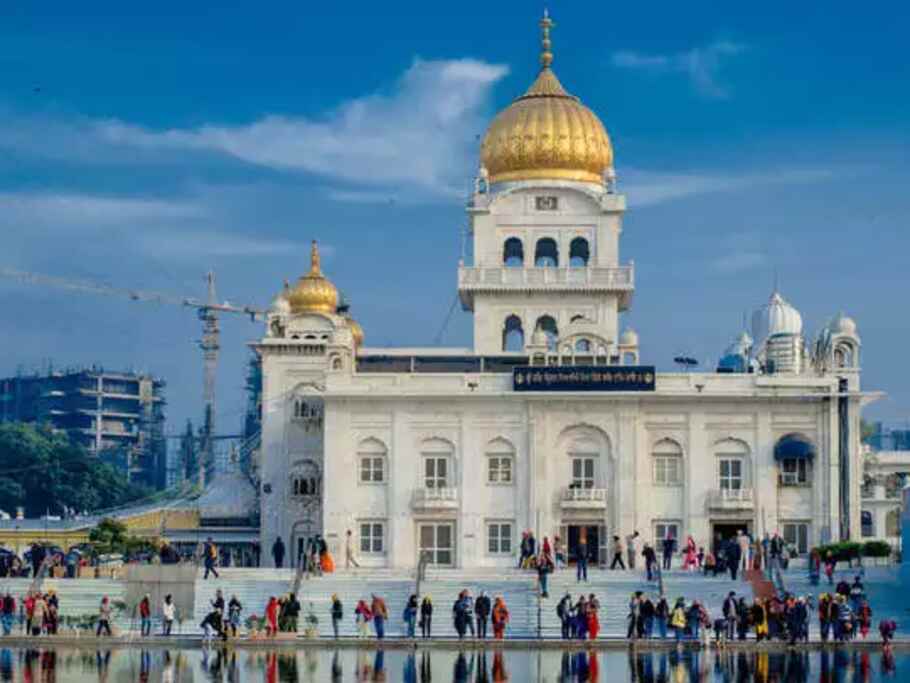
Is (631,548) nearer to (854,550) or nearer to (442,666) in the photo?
(854,550)

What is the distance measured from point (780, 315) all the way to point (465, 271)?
49.4 feet

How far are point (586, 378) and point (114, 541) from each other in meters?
23.1

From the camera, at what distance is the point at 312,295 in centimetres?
8294

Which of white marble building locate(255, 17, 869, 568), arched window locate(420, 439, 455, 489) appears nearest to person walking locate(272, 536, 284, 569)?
white marble building locate(255, 17, 869, 568)

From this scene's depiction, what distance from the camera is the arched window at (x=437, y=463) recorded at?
73.4 meters

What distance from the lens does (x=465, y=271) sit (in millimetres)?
83875

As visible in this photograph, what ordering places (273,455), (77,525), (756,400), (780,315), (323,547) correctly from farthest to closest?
(77,525)
(780,315)
(273,455)
(756,400)
(323,547)

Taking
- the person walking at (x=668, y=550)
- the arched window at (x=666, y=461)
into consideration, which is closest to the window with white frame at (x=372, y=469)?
the arched window at (x=666, y=461)

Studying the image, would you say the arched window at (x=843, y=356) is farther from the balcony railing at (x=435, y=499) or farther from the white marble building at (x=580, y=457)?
the balcony railing at (x=435, y=499)

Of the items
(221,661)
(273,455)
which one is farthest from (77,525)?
(221,661)

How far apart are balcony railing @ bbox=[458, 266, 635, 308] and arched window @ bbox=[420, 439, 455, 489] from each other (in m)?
11.5

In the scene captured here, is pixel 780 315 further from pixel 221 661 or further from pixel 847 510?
pixel 221 661

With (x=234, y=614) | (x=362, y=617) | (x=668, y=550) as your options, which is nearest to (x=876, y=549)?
(x=668, y=550)

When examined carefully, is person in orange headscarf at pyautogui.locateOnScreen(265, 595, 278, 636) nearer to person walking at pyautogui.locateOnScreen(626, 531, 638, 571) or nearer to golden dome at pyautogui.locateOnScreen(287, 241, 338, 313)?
person walking at pyautogui.locateOnScreen(626, 531, 638, 571)
